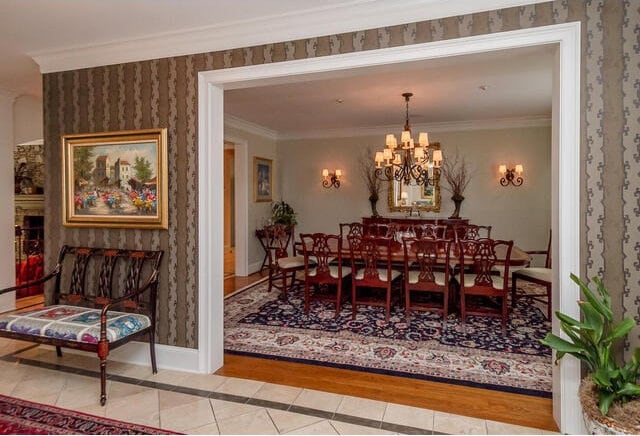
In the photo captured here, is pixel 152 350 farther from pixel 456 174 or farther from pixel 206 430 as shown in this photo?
pixel 456 174

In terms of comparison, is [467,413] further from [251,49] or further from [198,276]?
[251,49]

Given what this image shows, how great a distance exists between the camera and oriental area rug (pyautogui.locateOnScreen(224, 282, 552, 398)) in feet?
9.39

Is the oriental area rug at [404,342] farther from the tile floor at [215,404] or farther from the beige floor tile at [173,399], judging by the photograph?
the beige floor tile at [173,399]

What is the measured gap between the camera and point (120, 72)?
310 centimetres

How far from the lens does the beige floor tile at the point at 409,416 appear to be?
2.21 meters

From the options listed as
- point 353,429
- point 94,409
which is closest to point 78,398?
point 94,409

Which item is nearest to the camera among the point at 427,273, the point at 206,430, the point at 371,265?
the point at 206,430

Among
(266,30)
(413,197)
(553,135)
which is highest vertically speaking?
(266,30)

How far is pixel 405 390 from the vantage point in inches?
103

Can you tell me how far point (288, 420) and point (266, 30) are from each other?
2.59 metres

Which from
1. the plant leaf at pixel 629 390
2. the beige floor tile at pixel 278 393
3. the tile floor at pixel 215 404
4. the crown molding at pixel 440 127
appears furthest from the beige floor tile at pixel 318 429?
the crown molding at pixel 440 127

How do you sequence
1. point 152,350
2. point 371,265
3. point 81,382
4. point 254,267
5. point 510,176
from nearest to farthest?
1. point 81,382
2. point 152,350
3. point 371,265
4. point 510,176
5. point 254,267

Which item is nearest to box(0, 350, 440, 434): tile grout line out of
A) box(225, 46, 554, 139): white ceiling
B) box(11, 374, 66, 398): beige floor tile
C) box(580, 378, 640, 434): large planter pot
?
box(11, 374, 66, 398): beige floor tile

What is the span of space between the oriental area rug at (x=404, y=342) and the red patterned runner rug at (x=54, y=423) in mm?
1187
